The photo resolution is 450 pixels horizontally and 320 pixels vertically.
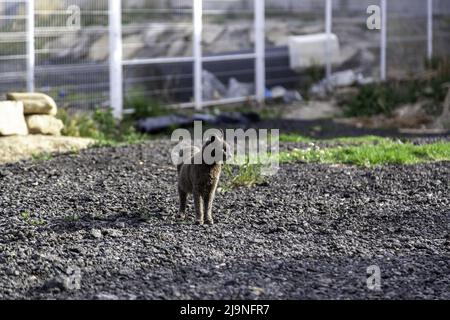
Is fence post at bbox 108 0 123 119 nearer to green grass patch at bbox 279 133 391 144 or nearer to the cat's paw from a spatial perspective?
green grass patch at bbox 279 133 391 144

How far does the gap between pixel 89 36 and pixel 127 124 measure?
1405 mm

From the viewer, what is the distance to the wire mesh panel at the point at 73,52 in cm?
1310

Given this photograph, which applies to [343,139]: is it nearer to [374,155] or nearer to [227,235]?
[374,155]

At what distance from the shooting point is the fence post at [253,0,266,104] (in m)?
17.1

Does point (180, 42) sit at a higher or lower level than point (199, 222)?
higher

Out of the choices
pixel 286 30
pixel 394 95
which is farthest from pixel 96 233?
pixel 286 30

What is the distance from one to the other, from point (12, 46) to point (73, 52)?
1.07 meters

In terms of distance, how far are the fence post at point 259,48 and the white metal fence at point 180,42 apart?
0.06 feet

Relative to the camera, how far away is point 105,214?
7.82 meters

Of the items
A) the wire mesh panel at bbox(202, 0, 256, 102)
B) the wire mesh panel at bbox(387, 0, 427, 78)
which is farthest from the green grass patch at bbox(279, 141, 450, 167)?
the wire mesh panel at bbox(387, 0, 427, 78)

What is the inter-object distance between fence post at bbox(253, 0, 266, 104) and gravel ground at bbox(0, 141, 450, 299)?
7207mm

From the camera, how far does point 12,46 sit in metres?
12.7
